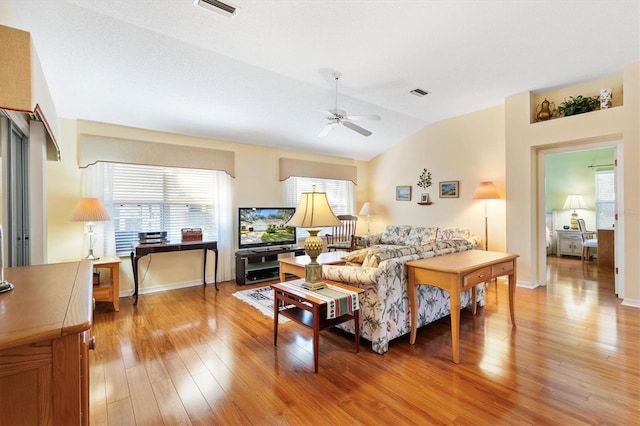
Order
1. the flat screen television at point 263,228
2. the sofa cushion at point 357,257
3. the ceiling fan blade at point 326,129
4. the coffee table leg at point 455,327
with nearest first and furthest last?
the coffee table leg at point 455,327, the sofa cushion at point 357,257, the ceiling fan blade at point 326,129, the flat screen television at point 263,228

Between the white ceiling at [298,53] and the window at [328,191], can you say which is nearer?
the white ceiling at [298,53]

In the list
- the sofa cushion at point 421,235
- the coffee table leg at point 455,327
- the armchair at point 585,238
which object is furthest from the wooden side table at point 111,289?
the armchair at point 585,238

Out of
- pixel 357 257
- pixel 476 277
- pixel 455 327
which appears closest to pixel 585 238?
pixel 476 277

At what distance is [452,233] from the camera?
16.9 feet

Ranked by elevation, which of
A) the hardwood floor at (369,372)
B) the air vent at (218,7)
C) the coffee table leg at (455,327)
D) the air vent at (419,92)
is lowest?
the hardwood floor at (369,372)

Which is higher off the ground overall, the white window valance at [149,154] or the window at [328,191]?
the white window valance at [149,154]

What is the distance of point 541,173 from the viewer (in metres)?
4.52

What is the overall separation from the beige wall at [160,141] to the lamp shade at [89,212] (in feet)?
1.27

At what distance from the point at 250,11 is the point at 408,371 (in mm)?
3139

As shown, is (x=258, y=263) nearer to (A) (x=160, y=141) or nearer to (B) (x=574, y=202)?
(A) (x=160, y=141)

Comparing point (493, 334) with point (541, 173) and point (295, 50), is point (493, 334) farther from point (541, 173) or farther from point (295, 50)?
point (295, 50)

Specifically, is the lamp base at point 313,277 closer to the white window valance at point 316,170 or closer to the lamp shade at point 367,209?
the white window valance at point 316,170

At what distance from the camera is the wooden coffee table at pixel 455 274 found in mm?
2307

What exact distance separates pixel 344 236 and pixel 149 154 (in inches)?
156
